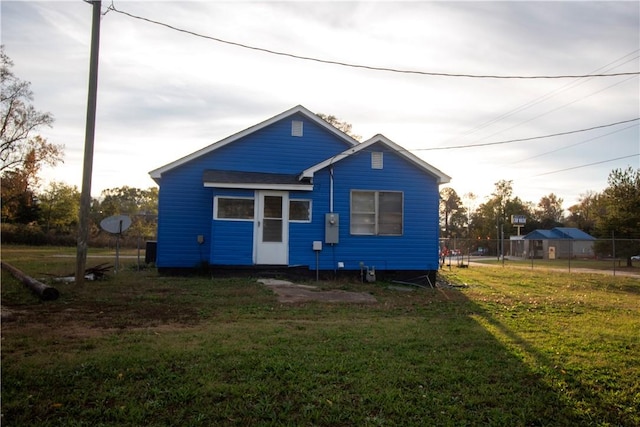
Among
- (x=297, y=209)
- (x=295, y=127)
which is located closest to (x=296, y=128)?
(x=295, y=127)

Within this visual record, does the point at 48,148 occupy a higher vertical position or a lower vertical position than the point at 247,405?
higher

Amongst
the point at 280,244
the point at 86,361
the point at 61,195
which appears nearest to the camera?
the point at 86,361

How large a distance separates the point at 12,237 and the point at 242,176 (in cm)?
3416

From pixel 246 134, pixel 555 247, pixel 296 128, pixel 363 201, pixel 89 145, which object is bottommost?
pixel 555 247

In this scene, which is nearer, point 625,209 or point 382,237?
point 382,237

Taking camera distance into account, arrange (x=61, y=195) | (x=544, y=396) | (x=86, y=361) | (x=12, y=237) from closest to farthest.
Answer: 1. (x=544, y=396)
2. (x=86, y=361)
3. (x=12, y=237)
4. (x=61, y=195)

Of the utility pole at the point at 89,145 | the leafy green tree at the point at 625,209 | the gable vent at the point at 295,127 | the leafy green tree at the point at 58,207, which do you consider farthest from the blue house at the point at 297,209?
the leafy green tree at the point at 58,207

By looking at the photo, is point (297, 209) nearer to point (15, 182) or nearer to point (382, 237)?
point (382, 237)

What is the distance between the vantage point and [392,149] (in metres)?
14.2

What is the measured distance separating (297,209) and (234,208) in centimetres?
184

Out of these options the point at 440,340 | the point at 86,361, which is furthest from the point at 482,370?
the point at 86,361

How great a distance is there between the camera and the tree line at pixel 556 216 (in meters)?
A: 28.9

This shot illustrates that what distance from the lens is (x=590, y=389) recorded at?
177 inches

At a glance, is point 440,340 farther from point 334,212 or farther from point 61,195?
point 61,195
